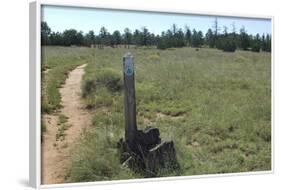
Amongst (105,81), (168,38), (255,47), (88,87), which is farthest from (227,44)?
(88,87)

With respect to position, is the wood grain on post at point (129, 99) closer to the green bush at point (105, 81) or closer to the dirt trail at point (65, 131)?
the green bush at point (105, 81)

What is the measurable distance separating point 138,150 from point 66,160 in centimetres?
101

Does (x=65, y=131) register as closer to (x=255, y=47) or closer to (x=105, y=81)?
(x=105, y=81)

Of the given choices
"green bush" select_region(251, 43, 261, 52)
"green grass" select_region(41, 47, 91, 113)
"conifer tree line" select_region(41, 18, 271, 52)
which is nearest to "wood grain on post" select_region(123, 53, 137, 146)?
"conifer tree line" select_region(41, 18, 271, 52)

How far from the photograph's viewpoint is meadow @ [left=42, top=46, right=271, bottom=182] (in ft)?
26.5

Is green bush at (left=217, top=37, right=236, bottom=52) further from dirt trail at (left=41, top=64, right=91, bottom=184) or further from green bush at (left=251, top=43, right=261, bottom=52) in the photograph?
dirt trail at (left=41, top=64, right=91, bottom=184)

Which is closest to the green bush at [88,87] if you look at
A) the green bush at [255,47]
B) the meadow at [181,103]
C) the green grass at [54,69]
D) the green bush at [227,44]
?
the meadow at [181,103]

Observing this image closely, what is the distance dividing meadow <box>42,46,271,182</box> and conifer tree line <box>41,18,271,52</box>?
0.28 ft

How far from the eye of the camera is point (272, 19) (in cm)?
952

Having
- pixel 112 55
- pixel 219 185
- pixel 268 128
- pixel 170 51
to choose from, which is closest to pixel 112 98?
pixel 112 55

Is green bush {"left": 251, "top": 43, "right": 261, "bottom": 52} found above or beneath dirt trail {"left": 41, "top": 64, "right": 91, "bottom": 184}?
above

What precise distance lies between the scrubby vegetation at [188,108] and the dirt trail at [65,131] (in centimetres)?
10

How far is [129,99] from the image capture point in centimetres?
837

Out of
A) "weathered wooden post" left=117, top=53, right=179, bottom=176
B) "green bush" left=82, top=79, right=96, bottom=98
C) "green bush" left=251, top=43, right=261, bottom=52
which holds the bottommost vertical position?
"weathered wooden post" left=117, top=53, right=179, bottom=176
